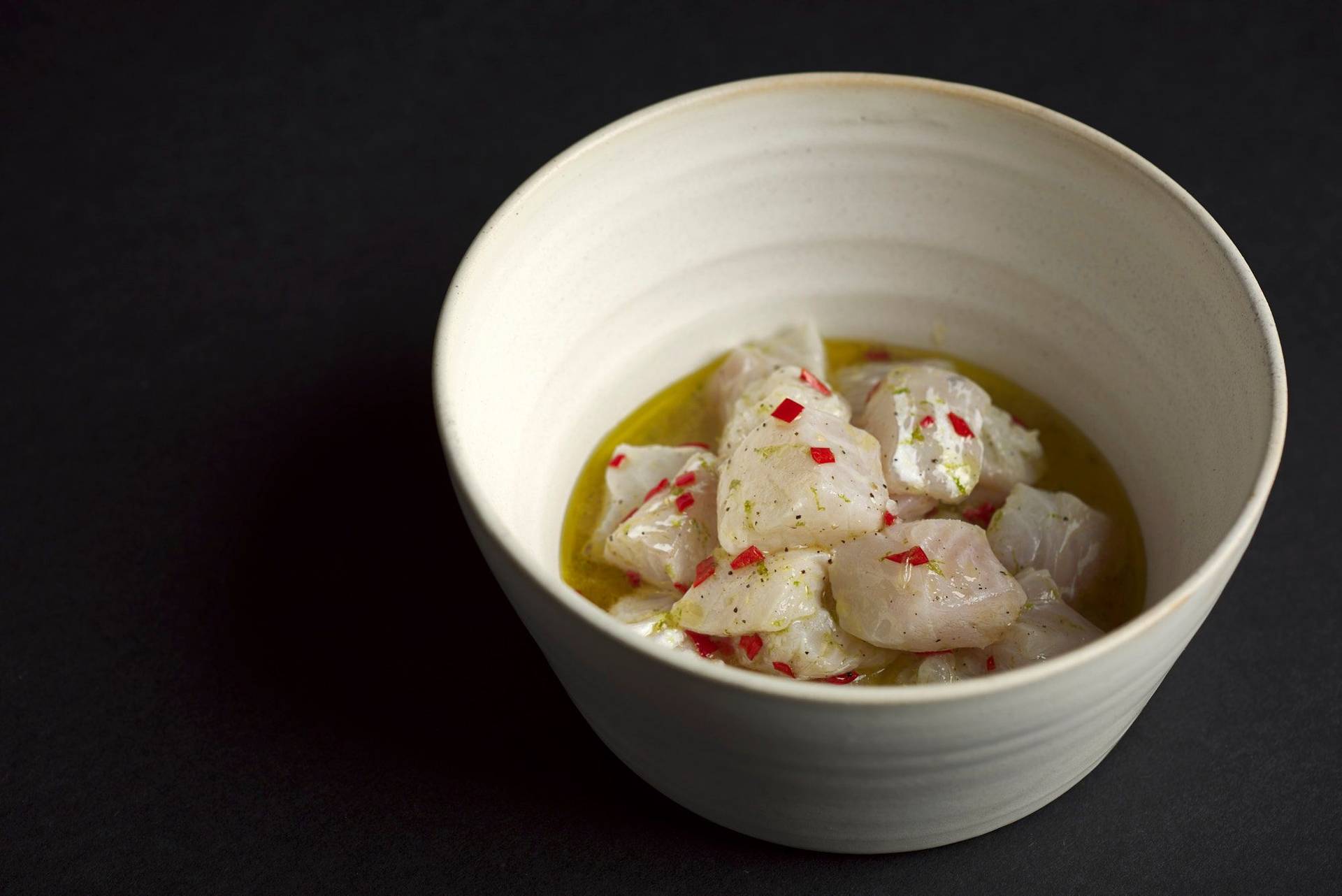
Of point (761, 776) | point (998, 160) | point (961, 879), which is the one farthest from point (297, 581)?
point (998, 160)

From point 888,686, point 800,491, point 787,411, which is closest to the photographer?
point 888,686

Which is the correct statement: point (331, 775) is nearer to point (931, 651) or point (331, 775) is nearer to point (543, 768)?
point (543, 768)

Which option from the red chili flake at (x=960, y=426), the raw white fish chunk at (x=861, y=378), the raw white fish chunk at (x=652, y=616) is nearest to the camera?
the raw white fish chunk at (x=652, y=616)

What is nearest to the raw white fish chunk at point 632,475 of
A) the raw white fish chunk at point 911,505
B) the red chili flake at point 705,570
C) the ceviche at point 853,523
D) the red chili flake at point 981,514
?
the ceviche at point 853,523

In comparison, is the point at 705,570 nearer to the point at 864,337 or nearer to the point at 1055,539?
the point at 1055,539

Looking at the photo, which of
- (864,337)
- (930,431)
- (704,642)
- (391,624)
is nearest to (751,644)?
(704,642)

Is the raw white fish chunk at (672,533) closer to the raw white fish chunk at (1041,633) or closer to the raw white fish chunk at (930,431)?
the raw white fish chunk at (930,431)

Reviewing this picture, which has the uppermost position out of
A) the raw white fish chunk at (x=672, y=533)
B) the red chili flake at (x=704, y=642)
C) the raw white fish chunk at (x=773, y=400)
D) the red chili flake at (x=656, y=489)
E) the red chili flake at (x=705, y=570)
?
the raw white fish chunk at (x=773, y=400)
